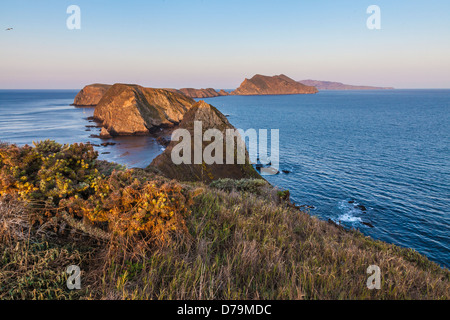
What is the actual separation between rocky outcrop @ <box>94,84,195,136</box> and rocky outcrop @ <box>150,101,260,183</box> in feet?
165

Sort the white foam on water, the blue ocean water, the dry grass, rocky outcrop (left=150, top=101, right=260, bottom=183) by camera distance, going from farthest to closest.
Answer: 1. rocky outcrop (left=150, top=101, right=260, bottom=183)
2. the white foam on water
3. the blue ocean water
4. the dry grass

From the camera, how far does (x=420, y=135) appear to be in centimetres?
6272

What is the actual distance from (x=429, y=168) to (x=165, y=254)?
47.5m

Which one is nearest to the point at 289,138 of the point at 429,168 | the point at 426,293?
the point at 429,168

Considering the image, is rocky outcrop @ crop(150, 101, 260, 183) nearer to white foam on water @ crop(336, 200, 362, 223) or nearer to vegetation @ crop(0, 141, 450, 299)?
white foam on water @ crop(336, 200, 362, 223)

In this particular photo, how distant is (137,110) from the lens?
77.5 m

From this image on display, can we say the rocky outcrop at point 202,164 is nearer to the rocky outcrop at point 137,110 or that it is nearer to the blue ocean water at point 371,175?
the blue ocean water at point 371,175

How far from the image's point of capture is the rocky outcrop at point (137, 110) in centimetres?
7644

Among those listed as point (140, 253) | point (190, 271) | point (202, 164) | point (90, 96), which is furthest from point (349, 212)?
point (90, 96)

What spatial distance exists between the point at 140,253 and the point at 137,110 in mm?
80487

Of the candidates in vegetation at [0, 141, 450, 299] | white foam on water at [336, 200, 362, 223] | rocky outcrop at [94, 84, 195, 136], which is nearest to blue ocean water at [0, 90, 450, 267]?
white foam on water at [336, 200, 362, 223]

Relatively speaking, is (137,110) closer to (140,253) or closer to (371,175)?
(371,175)

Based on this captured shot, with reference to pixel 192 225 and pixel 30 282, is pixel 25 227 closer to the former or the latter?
pixel 30 282

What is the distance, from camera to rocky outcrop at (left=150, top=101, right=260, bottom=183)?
26.5 meters
